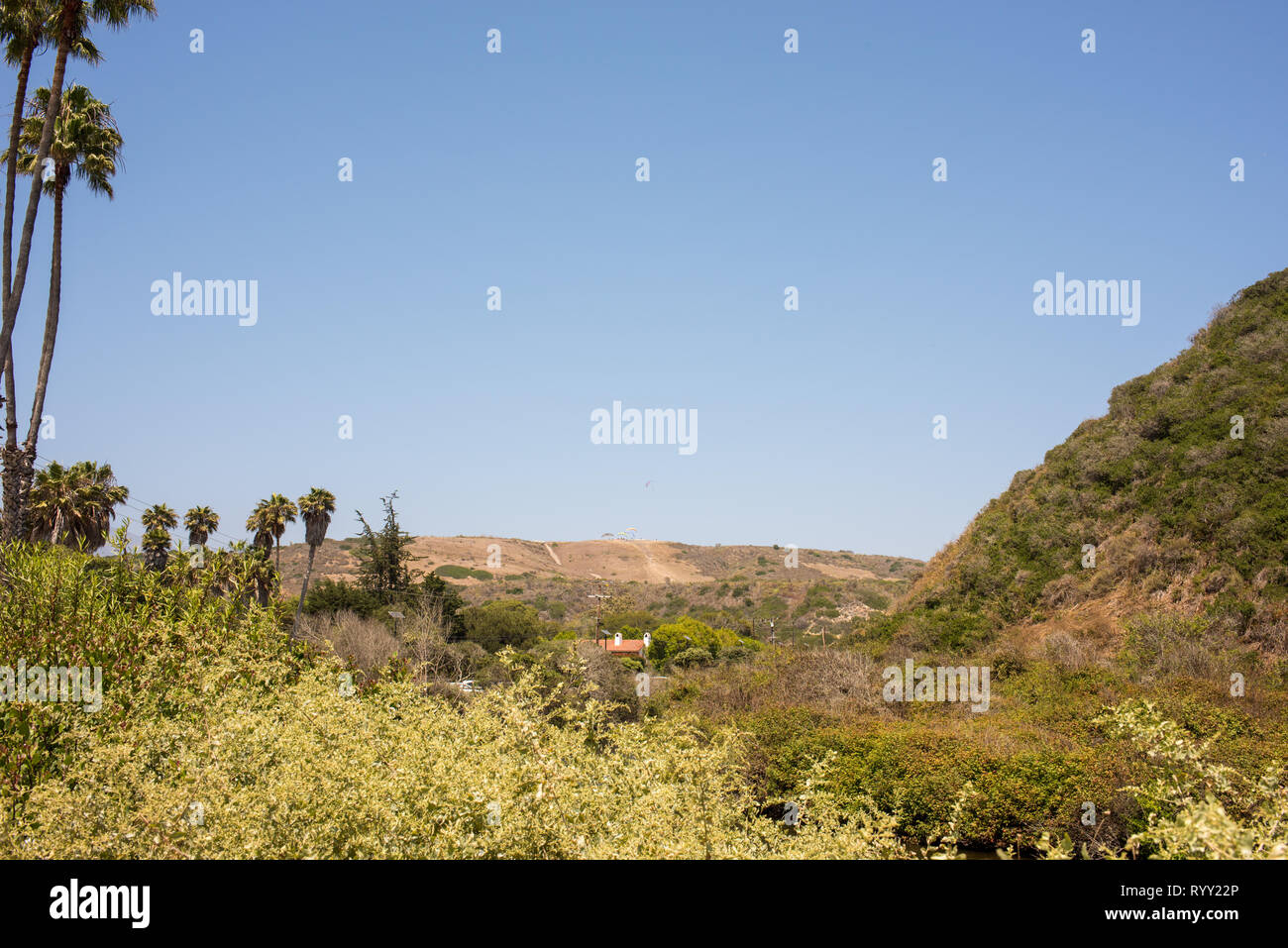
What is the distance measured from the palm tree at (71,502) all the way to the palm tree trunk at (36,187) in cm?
1342

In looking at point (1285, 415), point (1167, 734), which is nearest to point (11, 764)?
point (1167, 734)

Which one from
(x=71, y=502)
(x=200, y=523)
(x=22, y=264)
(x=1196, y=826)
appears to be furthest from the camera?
(x=200, y=523)

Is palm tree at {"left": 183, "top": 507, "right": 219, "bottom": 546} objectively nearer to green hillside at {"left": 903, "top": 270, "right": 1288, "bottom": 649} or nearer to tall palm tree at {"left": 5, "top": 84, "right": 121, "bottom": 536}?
tall palm tree at {"left": 5, "top": 84, "right": 121, "bottom": 536}

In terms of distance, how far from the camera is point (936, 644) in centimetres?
3070

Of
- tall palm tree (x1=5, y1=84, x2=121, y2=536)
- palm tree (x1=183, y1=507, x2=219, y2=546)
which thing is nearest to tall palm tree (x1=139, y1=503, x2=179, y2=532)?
palm tree (x1=183, y1=507, x2=219, y2=546)

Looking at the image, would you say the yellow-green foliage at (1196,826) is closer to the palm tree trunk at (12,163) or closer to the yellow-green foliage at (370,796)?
the yellow-green foliage at (370,796)

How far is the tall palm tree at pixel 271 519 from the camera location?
37.8 m

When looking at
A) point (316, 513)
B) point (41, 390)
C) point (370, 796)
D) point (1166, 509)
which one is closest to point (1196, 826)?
point (370, 796)

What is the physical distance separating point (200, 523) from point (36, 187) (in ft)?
77.8

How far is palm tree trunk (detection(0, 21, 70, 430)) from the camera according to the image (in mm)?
15836

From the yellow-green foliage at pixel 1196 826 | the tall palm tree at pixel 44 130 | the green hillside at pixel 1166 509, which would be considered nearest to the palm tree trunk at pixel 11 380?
the tall palm tree at pixel 44 130

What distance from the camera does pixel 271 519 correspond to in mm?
37750

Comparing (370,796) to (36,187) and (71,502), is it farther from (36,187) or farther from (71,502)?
(71,502)

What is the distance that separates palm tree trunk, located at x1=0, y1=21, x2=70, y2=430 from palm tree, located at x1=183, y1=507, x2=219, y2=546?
22513 mm
